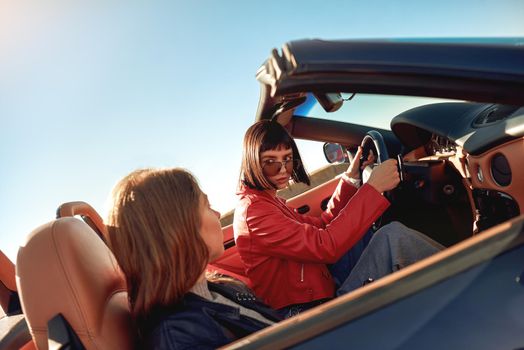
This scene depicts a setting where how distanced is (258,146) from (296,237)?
48 cm

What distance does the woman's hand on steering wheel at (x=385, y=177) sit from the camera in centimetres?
182

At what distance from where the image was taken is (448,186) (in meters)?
2.22

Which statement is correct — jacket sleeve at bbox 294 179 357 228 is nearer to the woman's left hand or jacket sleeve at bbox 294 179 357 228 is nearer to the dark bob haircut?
the woman's left hand

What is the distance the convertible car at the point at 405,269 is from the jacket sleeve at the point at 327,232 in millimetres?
308

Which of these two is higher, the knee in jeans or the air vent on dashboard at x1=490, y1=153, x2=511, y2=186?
the air vent on dashboard at x1=490, y1=153, x2=511, y2=186

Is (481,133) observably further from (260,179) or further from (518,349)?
(518,349)

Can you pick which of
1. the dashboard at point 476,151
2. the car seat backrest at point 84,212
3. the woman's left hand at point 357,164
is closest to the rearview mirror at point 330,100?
the dashboard at point 476,151

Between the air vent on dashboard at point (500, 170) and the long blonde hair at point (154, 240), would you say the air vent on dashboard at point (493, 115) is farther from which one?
the long blonde hair at point (154, 240)

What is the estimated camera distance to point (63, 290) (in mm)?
1150

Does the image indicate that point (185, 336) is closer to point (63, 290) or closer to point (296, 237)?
point (63, 290)

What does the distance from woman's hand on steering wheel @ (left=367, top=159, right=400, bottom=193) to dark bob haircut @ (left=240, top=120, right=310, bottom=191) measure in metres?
0.45

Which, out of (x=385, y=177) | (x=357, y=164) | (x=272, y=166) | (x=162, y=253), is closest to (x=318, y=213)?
(x=357, y=164)

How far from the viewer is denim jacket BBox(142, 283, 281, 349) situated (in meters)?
1.12

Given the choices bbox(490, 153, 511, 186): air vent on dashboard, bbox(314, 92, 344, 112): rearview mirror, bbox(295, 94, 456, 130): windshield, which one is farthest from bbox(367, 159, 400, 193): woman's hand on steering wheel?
bbox(314, 92, 344, 112): rearview mirror
